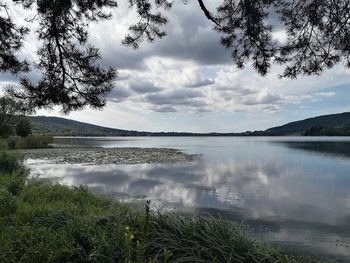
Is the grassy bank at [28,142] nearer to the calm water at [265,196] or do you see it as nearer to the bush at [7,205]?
the calm water at [265,196]

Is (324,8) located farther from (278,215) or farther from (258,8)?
(278,215)

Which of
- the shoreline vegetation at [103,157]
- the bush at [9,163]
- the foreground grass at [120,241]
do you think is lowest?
the shoreline vegetation at [103,157]

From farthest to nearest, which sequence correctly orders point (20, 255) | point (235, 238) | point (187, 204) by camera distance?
point (187, 204) < point (235, 238) < point (20, 255)

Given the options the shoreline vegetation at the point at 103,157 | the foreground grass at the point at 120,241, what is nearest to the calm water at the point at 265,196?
the foreground grass at the point at 120,241

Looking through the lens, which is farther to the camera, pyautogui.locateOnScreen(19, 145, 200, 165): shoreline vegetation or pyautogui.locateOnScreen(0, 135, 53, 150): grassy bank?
pyautogui.locateOnScreen(0, 135, 53, 150): grassy bank

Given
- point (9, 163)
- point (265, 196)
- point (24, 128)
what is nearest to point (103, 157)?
point (9, 163)

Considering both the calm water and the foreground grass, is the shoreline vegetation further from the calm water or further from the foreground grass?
the foreground grass

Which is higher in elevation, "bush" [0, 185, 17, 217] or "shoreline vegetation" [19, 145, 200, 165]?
"bush" [0, 185, 17, 217]

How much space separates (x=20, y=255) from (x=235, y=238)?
3.53 meters

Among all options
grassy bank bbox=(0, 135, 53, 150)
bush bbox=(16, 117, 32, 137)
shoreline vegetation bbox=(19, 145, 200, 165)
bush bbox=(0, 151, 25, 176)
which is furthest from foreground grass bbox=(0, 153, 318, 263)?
bush bbox=(16, 117, 32, 137)

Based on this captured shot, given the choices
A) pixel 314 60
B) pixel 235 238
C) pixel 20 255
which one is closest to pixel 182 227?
pixel 235 238

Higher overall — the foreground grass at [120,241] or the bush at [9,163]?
the bush at [9,163]

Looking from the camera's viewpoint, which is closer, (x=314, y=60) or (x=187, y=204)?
(x=314, y=60)

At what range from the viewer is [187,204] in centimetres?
1483
